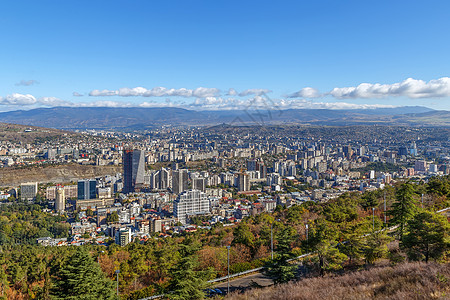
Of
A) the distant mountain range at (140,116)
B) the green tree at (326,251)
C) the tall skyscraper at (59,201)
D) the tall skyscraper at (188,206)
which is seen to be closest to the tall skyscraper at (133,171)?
the tall skyscraper at (59,201)

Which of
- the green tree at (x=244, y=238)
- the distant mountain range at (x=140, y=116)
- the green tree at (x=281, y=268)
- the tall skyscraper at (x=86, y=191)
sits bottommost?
the tall skyscraper at (x=86, y=191)

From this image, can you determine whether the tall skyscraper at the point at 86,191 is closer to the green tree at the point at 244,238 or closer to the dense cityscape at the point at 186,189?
the dense cityscape at the point at 186,189

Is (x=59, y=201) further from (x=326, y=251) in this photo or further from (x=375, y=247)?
(x=375, y=247)

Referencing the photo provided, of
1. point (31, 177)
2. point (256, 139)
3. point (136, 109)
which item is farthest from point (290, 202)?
point (136, 109)

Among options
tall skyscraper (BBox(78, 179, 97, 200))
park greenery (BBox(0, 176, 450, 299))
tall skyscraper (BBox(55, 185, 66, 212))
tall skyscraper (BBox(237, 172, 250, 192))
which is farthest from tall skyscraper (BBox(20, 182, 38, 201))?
park greenery (BBox(0, 176, 450, 299))

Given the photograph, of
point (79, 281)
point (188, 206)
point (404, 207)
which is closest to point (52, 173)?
point (188, 206)

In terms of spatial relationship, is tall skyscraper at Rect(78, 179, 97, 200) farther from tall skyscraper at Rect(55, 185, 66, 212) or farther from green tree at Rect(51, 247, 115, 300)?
green tree at Rect(51, 247, 115, 300)
